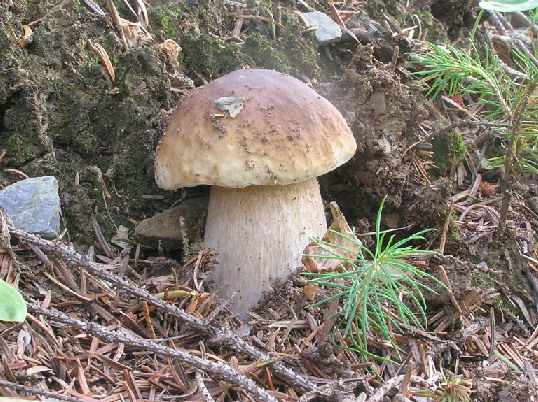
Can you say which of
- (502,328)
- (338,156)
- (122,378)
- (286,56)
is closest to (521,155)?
(502,328)

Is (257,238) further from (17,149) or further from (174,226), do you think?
(17,149)

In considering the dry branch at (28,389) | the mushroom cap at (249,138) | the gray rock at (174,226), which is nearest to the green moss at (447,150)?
the mushroom cap at (249,138)

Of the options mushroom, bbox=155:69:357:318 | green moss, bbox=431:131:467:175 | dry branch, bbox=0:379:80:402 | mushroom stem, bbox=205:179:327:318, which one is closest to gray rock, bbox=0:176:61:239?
mushroom, bbox=155:69:357:318

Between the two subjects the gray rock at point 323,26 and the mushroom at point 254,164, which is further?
the gray rock at point 323,26

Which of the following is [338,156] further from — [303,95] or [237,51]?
[237,51]

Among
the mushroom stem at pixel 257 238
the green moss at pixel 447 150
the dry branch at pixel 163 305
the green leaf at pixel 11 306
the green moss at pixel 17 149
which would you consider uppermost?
the green leaf at pixel 11 306

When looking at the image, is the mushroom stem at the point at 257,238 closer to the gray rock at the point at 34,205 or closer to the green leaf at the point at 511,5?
the gray rock at the point at 34,205

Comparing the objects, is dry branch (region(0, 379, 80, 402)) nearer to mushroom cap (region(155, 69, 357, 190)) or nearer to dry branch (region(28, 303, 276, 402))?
dry branch (region(28, 303, 276, 402))
